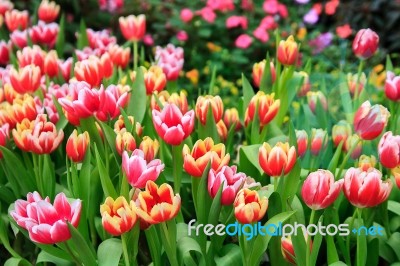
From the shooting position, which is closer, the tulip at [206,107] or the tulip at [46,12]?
the tulip at [206,107]

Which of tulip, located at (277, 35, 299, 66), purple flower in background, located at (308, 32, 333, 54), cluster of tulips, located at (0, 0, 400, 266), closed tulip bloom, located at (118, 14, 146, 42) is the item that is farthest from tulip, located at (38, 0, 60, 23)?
purple flower in background, located at (308, 32, 333, 54)

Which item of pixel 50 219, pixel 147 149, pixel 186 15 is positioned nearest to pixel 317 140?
pixel 147 149

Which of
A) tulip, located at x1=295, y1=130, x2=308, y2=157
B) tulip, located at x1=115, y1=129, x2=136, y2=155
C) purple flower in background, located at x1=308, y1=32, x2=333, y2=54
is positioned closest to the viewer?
tulip, located at x1=115, y1=129, x2=136, y2=155

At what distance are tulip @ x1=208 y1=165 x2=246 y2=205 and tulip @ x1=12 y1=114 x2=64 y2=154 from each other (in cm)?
44

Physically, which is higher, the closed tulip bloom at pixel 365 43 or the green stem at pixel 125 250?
the closed tulip bloom at pixel 365 43

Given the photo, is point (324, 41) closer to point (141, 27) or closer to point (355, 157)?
point (141, 27)

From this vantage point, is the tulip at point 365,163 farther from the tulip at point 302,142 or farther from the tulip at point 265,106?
the tulip at point 265,106

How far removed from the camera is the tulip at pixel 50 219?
4.18ft

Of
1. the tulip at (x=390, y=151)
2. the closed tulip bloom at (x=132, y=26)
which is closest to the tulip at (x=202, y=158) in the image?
the tulip at (x=390, y=151)

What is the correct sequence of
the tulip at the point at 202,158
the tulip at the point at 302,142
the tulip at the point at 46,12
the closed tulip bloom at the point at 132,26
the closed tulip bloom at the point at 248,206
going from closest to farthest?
the closed tulip bloom at the point at 248,206
the tulip at the point at 202,158
the tulip at the point at 302,142
the closed tulip bloom at the point at 132,26
the tulip at the point at 46,12

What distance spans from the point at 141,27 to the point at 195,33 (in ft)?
5.78

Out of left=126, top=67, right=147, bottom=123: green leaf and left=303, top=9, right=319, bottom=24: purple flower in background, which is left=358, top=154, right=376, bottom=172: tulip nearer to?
left=126, top=67, right=147, bottom=123: green leaf

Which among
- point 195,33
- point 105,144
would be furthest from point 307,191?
point 195,33

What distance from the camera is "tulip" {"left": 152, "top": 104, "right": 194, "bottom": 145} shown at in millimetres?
1443
